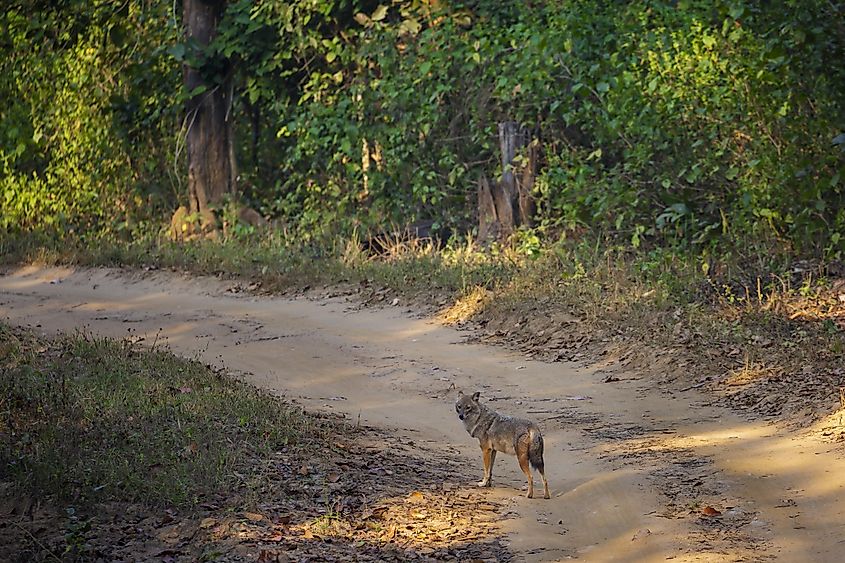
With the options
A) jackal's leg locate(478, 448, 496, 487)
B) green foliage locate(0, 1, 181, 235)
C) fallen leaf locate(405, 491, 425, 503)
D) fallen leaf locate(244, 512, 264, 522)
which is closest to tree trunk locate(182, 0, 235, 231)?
green foliage locate(0, 1, 181, 235)

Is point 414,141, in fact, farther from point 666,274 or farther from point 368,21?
point 666,274

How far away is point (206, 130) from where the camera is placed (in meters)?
19.9

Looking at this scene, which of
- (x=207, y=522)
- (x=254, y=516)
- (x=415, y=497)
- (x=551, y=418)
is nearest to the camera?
(x=207, y=522)

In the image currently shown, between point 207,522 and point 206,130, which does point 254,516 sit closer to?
point 207,522

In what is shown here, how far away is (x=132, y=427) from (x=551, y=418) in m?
3.31

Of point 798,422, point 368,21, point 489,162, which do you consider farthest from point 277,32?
point 798,422

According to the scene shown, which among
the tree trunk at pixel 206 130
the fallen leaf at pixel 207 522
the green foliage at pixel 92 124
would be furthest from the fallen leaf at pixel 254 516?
the green foliage at pixel 92 124

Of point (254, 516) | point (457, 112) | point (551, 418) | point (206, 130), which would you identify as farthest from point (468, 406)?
point (206, 130)

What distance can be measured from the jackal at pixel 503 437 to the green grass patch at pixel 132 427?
112 centimetres

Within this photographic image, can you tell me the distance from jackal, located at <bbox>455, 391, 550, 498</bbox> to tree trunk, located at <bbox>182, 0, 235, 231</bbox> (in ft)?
41.2

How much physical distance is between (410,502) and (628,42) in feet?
30.6

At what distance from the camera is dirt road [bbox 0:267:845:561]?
641 centimetres

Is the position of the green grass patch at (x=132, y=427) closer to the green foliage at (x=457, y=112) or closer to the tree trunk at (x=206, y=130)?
the green foliage at (x=457, y=112)

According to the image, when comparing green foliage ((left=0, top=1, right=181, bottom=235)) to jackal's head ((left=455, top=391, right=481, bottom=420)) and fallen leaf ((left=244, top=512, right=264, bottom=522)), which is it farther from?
fallen leaf ((left=244, top=512, right=264, bottom=522))
